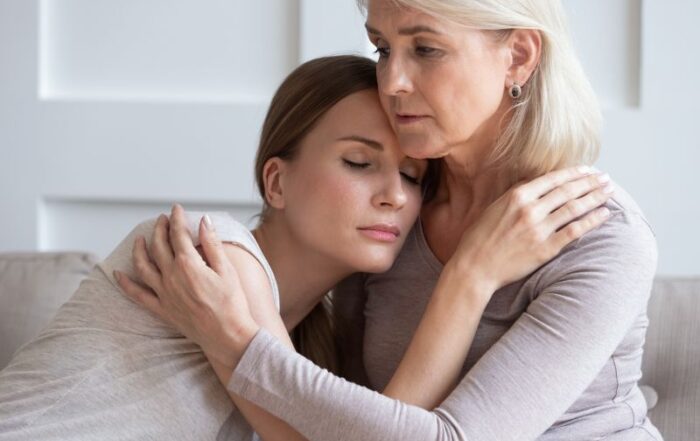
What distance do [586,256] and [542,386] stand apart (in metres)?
0.19

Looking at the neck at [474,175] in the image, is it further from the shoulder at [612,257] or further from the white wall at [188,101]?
the white wall at [188,101]

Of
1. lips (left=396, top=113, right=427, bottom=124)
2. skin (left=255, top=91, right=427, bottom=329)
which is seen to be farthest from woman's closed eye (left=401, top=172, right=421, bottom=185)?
lips (left=396, top=113, right=427, bottom=124)

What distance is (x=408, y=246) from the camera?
178 centimetres

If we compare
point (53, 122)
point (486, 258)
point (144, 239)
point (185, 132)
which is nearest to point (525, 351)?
point (486, 258)

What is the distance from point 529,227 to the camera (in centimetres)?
154

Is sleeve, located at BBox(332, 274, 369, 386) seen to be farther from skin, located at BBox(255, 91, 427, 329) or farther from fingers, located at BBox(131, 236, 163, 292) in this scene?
fingers, located at BBox(131, 236, 163, 292)

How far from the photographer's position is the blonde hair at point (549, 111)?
1599 millimetres

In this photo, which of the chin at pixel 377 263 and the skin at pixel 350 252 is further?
the chin at pixel 377 263

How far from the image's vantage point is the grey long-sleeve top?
1.44 meters

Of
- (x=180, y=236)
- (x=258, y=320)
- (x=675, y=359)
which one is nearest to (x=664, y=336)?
A: (x=675, y=359)

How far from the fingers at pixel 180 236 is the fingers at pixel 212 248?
0.05ft

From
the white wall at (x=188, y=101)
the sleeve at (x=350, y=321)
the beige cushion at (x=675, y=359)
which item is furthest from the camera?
the white wall at (x=188, y=101)

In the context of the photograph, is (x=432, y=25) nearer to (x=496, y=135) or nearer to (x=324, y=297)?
(x=496, y=135)

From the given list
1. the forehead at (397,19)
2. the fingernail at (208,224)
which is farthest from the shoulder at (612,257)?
the fingernail at (208,224)
